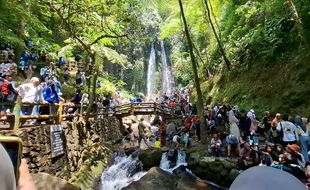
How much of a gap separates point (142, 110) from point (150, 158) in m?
8.78

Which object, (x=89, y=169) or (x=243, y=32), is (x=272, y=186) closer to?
(x=89, y=169)

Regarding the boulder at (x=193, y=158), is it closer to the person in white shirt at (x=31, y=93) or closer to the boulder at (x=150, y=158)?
the boulder at (x=150, y=158)

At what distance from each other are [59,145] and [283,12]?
514 inches

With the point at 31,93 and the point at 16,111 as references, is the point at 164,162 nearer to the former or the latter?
the point at 31,93

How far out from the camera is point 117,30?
11.8 metres

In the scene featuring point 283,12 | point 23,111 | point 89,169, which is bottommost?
point 89,169

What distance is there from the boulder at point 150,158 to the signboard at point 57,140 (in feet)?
14.7

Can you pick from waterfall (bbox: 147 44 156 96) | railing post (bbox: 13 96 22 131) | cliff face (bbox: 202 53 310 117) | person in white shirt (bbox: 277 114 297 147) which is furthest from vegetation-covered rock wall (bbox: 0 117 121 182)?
waterfall (bbox: 147 44 156 96)

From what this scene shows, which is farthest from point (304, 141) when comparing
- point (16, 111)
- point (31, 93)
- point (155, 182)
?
point (31, 93)

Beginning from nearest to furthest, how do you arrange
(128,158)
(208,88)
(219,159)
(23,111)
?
(23,111), (219,159), (128,158), (208,88)

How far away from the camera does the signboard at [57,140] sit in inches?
349

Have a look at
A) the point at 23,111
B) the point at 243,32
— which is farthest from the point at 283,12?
the point at 23,111

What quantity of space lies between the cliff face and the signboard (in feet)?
28.7

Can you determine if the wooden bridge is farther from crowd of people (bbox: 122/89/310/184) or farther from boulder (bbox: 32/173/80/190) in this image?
boulder (bbox: 32/173/80/190)
